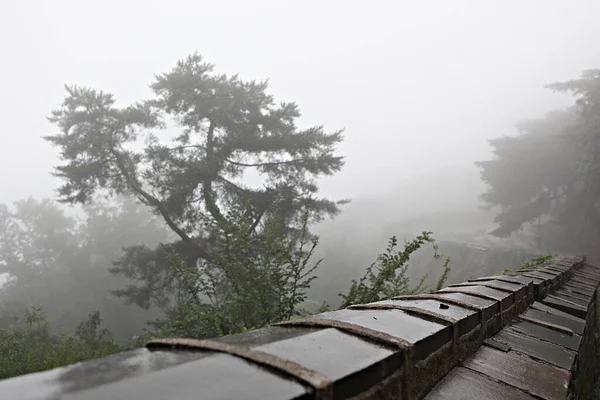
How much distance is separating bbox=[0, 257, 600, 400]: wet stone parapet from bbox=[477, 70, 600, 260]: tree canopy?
64.7 ft

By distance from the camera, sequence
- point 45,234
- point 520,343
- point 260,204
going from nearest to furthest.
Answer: point 520,343
point 260,204
point 45,234

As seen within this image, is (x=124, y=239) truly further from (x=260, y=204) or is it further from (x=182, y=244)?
(x=260, y=204)

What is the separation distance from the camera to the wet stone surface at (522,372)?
4.79 ft

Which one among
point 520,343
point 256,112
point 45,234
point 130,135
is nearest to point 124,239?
point 45,234

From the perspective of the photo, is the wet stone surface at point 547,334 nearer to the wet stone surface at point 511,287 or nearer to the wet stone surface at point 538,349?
the wet stone surface at point 538,349

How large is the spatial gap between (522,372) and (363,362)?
108 cm

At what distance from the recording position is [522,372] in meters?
1.60

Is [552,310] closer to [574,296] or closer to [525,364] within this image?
[574,296]

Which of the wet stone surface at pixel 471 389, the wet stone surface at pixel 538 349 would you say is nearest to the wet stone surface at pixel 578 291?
the wet stone surface at pixel 538 349

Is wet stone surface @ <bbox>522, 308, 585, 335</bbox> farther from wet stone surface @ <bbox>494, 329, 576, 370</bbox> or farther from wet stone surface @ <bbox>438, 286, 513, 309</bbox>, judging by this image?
wet stone surface @ <bbox>494, 329, 576, 370</bbox>

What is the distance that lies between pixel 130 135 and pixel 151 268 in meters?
4.84

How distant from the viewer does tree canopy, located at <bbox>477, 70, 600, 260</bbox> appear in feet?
57.9

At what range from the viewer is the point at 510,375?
155cm

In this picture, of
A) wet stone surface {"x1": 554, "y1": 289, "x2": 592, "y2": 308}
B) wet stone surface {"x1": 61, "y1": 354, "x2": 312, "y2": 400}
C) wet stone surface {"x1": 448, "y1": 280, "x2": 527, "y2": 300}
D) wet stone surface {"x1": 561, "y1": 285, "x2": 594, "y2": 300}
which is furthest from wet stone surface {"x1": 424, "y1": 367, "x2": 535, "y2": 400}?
wet stone surface {"x1": 561, "y1": 285, "x2": 594, "y2": 300}
